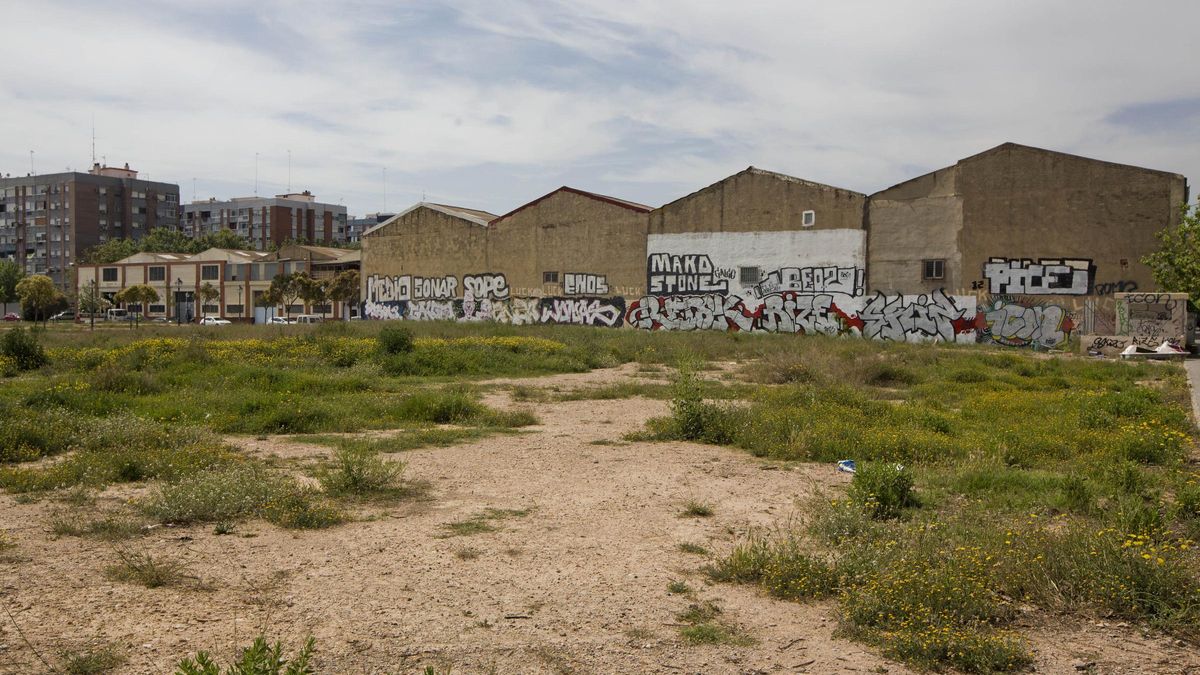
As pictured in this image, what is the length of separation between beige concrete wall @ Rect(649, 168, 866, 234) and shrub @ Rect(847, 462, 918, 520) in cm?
2905

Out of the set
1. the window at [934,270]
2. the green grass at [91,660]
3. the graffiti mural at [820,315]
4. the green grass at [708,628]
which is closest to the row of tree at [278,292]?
the graffiti mural at [820,315]

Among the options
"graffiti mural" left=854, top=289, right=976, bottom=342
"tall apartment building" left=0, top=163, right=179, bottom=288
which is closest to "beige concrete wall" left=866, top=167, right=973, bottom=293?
"graffiti mural" left=854, top=289, right=976, bottom=342

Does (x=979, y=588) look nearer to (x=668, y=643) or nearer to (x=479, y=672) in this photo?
(x=668, y=643)

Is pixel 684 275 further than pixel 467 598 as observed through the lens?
Yes

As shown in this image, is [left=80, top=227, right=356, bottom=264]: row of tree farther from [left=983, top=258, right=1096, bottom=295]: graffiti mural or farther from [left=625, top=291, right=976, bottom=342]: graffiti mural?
[left=983, top=258, right=1096, bottom=295]: graffiti mural

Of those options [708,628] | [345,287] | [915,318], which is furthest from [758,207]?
[708,628]

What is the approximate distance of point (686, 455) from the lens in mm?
10227

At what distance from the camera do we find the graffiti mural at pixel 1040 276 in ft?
102

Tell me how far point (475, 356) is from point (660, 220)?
19.8 meters

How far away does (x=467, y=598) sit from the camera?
5.29 m

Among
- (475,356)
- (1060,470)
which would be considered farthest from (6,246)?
(1060,470)

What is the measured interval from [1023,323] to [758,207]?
445 inches

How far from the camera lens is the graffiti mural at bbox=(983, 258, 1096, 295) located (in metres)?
31.2

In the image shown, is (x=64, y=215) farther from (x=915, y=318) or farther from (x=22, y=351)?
(x=915, y=318)
